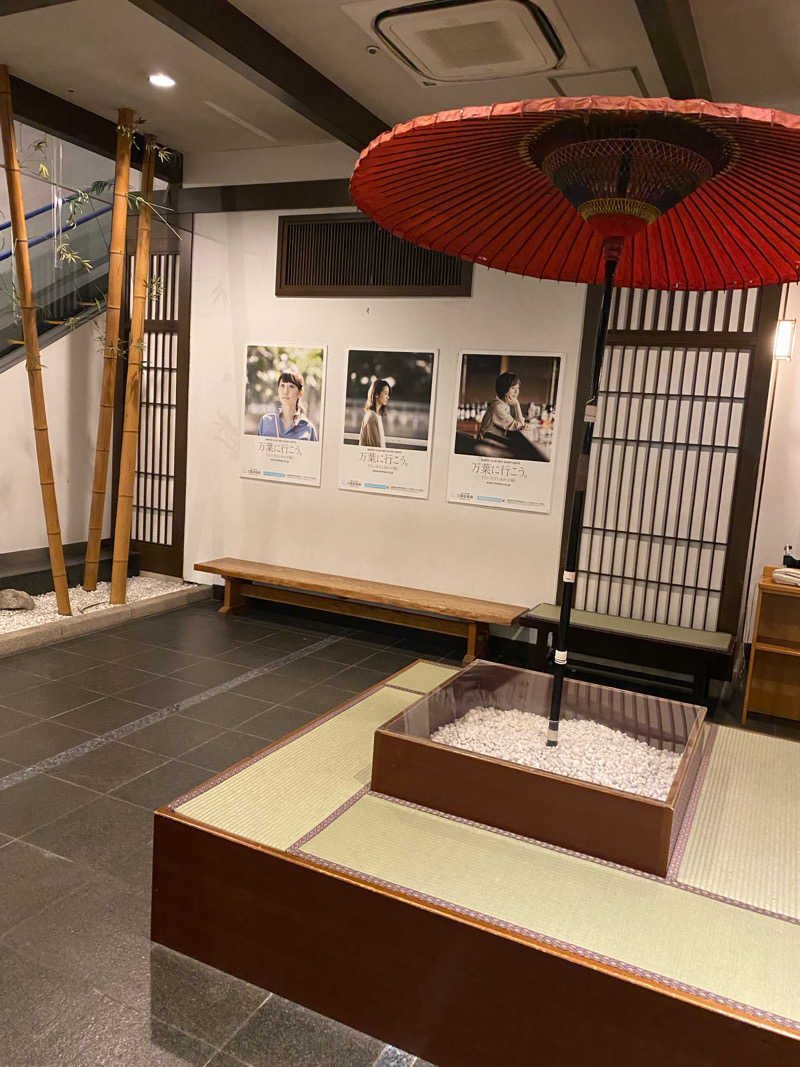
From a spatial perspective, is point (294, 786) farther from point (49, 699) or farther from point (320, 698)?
point (49, 699)

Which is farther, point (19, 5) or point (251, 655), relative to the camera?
point (251, 655)

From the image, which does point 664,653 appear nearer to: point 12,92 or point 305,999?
point 305,999

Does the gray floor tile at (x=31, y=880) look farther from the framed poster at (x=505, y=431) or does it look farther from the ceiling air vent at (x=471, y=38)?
the ceiling air vent at (x=471, y=38)

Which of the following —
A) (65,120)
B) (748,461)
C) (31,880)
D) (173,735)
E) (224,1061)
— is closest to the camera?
(224,1061)

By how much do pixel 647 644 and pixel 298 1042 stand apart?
314 centimetres

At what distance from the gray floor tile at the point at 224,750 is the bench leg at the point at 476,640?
1.77 metres

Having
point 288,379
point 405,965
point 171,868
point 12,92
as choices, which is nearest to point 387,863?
point 405,965

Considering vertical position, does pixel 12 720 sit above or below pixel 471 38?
below

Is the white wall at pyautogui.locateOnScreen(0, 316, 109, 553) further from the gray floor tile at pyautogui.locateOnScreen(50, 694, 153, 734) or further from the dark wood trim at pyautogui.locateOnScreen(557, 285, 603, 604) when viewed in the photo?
the dark wood trim at pyautogui.locateOnScreen(557, 285, 603, 604)

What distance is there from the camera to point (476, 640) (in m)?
5.02

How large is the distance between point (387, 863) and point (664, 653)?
299 centimetres

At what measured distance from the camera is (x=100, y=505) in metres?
5.77

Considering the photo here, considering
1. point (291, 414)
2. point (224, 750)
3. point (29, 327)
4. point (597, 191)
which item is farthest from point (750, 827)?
point (29, 327)

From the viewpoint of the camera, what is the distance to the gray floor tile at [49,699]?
150 inches
